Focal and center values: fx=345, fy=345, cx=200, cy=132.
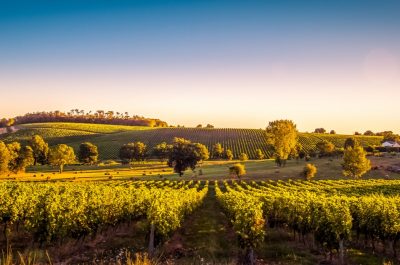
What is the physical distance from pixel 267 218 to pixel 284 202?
333 centimetres

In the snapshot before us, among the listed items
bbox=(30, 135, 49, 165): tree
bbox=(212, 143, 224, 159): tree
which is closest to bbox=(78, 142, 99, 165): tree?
bbox=(30, 135, 49, 165): tree

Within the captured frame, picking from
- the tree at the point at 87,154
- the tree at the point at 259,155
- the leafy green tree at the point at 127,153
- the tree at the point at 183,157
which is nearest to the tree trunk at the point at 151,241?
the tree at the point at 183,157

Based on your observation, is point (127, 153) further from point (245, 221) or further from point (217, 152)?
point (245, 221)

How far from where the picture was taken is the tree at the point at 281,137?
108m

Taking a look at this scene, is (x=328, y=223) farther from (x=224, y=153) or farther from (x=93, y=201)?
(x=224, y=153)

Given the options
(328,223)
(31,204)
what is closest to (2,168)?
(31,204)

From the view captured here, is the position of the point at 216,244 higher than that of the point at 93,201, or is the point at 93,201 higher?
the point at 93,201

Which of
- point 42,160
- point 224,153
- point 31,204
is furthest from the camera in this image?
point 224,153

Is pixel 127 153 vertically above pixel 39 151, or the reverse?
pixel 39 151

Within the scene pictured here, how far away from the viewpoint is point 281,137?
358ft

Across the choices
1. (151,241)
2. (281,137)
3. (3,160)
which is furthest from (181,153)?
(151,241)

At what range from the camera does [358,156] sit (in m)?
82.9

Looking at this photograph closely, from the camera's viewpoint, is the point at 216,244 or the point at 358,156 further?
the point at 358,156

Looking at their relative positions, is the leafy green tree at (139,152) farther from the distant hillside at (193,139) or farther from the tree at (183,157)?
the tree at (183,157)
